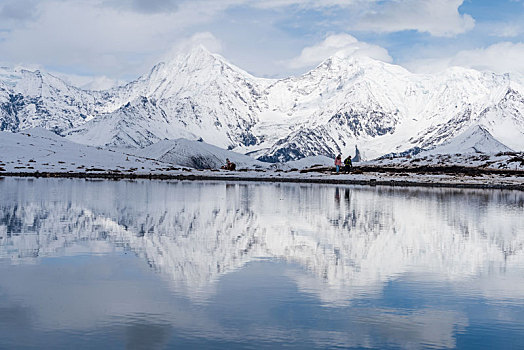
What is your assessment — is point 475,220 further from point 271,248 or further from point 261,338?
point 261,338

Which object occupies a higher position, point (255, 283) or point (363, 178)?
point (363, 178)

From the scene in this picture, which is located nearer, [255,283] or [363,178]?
[255,283]

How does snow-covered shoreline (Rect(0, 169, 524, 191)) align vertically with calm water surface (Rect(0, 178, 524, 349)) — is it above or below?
above

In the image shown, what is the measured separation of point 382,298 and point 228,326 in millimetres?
4642

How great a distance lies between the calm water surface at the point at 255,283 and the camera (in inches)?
568

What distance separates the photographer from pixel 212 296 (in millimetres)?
17438

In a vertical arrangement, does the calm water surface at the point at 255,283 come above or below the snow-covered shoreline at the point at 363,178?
below

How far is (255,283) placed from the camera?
19156 millimetres

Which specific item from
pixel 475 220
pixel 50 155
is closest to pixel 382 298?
pixel 475 220

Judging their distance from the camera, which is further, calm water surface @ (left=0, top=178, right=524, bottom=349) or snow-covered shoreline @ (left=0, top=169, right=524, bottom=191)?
snow-covered shoreline @ (left=0, top=169, right=524, bottom=191)

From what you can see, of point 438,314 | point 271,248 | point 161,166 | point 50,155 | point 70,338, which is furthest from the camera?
point 161,166

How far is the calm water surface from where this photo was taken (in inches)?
568

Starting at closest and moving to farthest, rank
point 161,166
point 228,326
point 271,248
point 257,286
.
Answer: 1. point 228,326
2. point 257,286
3. point 271,248
4. point 161,166

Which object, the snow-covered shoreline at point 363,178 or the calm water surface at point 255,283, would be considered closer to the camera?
the calm water surface at point 255,283
